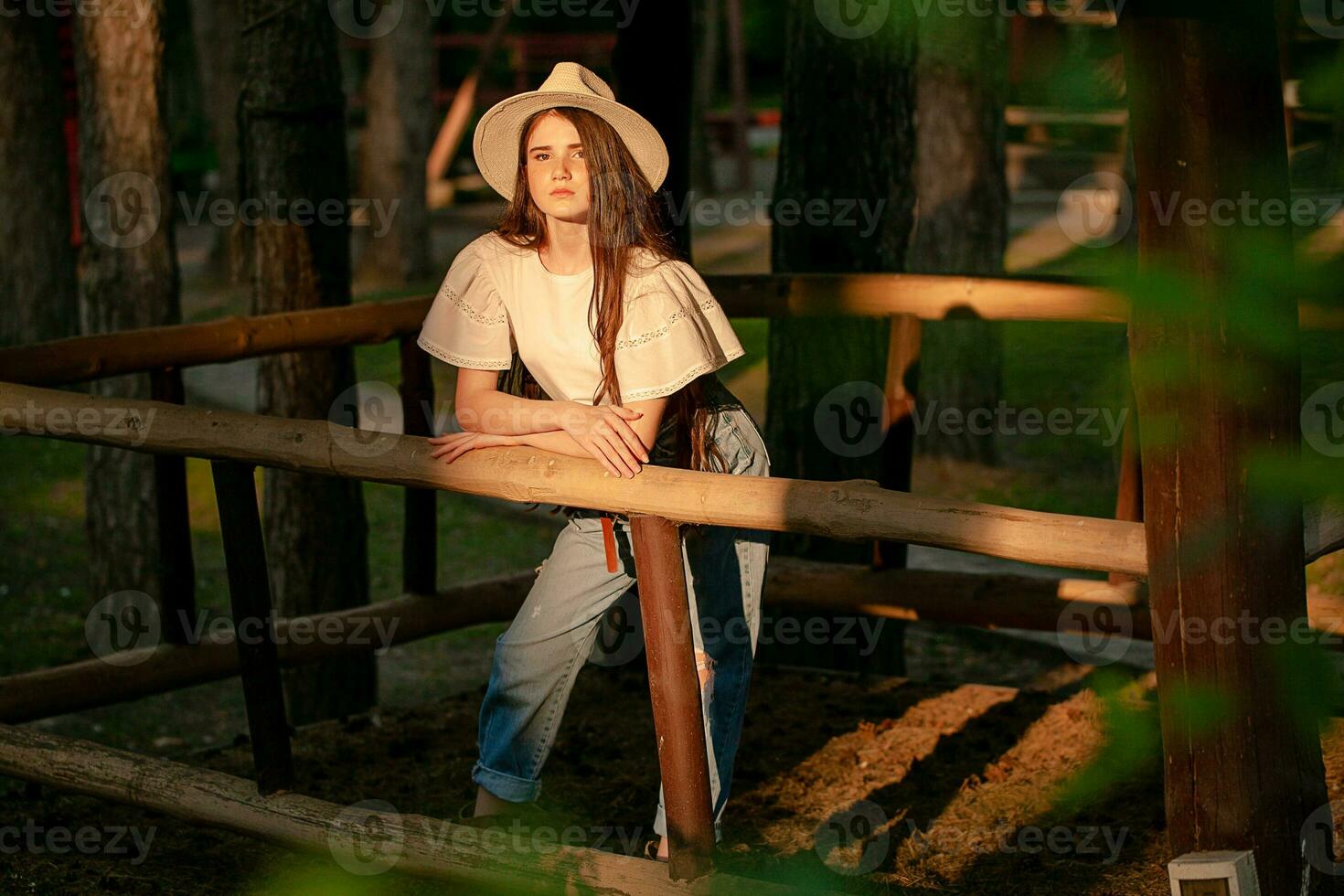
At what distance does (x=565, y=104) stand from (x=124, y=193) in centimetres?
441

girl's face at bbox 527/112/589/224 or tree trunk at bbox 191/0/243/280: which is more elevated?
tree trunk at bbox 191/0/243/280

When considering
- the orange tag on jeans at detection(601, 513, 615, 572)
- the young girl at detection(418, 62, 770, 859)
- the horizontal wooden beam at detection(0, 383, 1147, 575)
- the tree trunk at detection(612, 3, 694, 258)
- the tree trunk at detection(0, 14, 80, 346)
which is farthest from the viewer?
the tree trunk at detection(0, 14, 80, 346)

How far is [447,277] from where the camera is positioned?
366cm

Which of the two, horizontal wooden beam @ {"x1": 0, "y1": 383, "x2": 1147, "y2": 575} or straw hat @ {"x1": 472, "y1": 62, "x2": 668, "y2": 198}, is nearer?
horizontal wooden beam @ {"x1": 0, "y1": 383, "x2": 1147, "y2": 575}

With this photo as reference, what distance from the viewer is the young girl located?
3.37 metres

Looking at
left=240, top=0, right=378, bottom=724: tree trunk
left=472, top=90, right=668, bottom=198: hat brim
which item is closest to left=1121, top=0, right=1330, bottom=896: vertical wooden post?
left=472, top=90, right=668, bottom=198: hat brim

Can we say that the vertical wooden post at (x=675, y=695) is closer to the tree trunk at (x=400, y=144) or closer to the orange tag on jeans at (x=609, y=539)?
the orange tag on jeans at (x=609, y=539)

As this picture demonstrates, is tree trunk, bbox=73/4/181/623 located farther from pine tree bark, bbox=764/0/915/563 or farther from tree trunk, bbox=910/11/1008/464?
tree trunk, bbox=910/11/1008/464

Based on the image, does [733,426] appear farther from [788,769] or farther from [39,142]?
[39,142]

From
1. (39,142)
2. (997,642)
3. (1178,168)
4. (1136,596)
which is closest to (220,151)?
A: (39,142)

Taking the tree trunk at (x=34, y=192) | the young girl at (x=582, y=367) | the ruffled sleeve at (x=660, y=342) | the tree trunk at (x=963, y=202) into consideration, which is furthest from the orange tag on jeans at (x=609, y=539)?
the tree trunk at (x=34, y=192)

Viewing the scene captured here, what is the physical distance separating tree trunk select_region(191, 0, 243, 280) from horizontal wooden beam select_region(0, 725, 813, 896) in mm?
13534

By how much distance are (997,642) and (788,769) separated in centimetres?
359

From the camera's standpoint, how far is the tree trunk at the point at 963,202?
1074 centimetres
